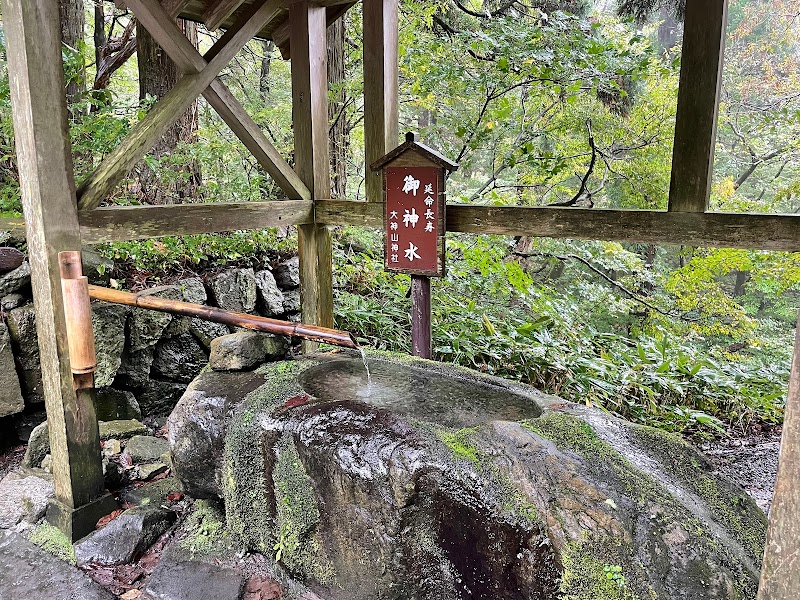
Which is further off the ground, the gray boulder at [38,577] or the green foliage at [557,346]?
the green foliage at [557,346]

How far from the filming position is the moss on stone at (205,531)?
135 inches

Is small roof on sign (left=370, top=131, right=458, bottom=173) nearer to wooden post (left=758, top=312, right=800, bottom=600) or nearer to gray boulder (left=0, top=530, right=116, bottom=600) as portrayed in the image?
wooden post (left=758, top=312, right=800, bottom=600)

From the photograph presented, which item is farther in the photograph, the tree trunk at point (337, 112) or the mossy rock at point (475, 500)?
the tree trunk at point (337, 112)

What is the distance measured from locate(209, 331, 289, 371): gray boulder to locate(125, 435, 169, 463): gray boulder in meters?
1.11

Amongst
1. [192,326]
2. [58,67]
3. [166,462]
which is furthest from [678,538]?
[192,326]

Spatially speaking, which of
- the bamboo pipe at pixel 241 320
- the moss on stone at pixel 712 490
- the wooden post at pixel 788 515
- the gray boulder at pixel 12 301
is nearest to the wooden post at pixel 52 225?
the bamboo pipe at pixel 241 320

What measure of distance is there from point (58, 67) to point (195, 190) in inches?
149

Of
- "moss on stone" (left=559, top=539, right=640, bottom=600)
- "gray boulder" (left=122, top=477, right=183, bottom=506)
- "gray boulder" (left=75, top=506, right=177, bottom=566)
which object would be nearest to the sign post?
"gray boulder" (left=122, top=477, right=183, bottom=506)

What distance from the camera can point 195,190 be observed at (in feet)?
22.7

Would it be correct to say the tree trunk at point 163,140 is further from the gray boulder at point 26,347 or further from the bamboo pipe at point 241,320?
the bamboo pipe at point 241,320

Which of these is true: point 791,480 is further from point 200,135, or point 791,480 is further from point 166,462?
point 200,135

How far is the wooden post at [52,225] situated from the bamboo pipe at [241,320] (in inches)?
19.8

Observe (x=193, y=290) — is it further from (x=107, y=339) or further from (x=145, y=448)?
(x=145, y=448)

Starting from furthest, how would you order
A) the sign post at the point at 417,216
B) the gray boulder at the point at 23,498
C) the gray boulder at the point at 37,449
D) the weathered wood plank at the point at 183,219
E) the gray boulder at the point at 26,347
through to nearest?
the gray boulder at the point at 26,347
the gray boulder at the point at 37,449
the sign post at the point at 417,216
the gray boulder at the point at 23,498
the weathered wood plank at the point at 183,219
